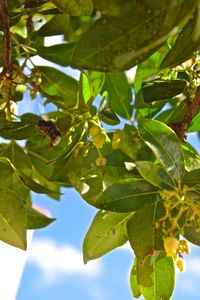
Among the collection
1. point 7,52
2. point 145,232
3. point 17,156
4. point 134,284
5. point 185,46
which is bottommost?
point 134,284

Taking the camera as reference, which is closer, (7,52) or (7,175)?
(7,52)

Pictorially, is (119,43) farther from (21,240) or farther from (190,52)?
(21,240)

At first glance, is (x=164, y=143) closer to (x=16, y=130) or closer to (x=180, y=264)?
(x=180, y=264)

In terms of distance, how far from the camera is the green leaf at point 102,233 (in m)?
1.09

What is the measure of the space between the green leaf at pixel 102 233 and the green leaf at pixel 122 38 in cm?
44

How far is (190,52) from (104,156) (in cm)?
44

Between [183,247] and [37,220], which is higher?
[183,247]

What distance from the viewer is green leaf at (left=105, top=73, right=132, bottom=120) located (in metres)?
1.17

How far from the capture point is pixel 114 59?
26.5 inches

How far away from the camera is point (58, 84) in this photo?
1.28m

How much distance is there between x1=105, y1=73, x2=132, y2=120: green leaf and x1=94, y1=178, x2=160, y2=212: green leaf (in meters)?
0.24

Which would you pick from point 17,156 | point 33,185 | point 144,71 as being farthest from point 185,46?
point 17,156

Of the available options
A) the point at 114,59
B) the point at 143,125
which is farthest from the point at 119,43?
the point at 143,125

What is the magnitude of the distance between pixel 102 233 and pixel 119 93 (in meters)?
0.26
